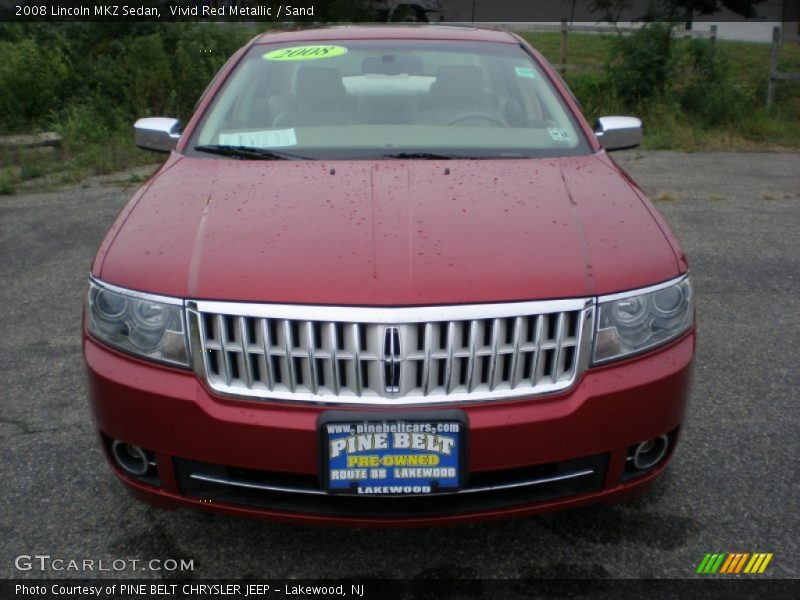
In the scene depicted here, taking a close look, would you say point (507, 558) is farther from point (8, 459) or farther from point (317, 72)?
point (317, 72)

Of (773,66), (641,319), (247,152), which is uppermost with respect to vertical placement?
(247,152)

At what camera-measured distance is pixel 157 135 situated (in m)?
3.73

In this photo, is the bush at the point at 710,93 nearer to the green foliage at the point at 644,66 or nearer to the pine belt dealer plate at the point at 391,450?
the green foliage at the point at 644,66

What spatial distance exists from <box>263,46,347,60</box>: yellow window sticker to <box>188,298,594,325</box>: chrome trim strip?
77.3 inches

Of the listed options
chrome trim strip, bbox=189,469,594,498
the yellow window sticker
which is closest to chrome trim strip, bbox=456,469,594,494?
chrome trim strip, bbox=189,469,594,498

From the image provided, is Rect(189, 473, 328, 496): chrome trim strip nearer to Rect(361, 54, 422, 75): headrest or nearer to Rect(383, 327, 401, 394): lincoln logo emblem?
Rect(383, 327, 401, 394): lincoln logo emblem

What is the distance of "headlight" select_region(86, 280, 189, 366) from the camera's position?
2.30 metres

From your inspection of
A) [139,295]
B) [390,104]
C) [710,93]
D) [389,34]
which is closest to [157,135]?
[390,104]

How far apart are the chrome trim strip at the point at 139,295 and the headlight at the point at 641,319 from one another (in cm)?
115

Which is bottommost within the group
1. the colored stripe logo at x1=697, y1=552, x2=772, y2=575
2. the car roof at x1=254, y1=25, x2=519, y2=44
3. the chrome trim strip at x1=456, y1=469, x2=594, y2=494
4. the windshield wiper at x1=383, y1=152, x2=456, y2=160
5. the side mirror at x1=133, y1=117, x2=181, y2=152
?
the colored stripe logo at x1=697, y1=552, x2=772, y2=575

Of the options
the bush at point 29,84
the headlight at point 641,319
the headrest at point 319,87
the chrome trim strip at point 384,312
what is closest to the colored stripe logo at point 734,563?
the headlight at point 641,319

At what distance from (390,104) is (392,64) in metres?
0.30

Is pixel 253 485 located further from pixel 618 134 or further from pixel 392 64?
pixel 618 134

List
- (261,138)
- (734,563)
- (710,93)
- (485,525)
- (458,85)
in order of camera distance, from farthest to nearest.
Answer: (710,93) → (458,85) → (261,138) → (485,525) → (734,563)
